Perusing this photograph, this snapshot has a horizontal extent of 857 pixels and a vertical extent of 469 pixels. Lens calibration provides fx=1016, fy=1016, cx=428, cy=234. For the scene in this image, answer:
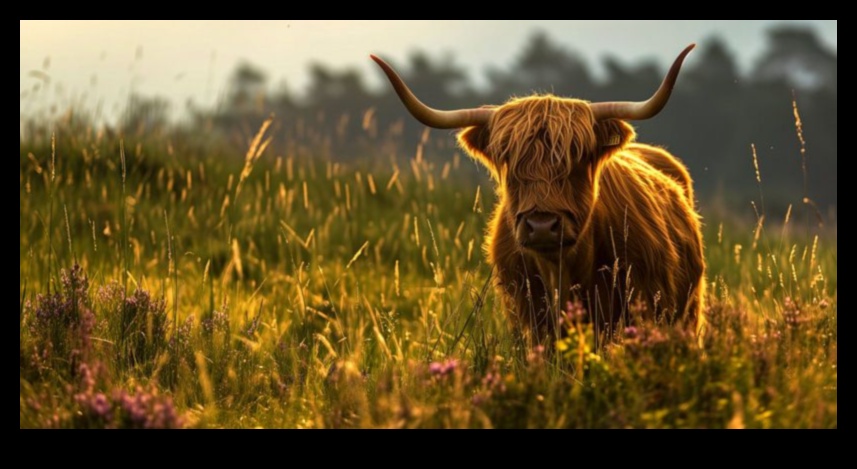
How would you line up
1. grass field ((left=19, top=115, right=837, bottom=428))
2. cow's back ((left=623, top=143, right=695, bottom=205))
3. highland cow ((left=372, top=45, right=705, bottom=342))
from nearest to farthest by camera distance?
grass field ((left=19, top=115, right=837, bottom=428)) < highland cow ((left=372, top=45, right=705, bottom=342)) < cow's back ((left=623, top=143, right=695, bottom=205))

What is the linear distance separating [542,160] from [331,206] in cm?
430

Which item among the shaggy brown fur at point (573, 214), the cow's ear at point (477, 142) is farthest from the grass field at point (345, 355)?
the cow's ear at point (477, 142)

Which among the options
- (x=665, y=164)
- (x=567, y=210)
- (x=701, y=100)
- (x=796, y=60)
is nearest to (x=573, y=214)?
(x=567, y=210)

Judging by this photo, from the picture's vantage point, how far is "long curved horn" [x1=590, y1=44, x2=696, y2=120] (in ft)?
14.4

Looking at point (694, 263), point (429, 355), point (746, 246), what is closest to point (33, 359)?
point (429, 355)

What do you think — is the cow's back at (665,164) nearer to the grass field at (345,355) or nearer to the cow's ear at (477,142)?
the grass field at (345,355)

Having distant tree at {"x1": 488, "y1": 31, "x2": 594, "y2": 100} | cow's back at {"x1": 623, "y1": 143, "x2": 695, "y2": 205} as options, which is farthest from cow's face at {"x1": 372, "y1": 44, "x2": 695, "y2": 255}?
distant tree at {"x1": 488, "y1": 31, "x2": 594, "y2": 100}

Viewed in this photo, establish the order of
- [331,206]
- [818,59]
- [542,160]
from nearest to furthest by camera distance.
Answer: [542,160]
[331,206]
[818,59]

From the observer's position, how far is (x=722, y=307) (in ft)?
13.6

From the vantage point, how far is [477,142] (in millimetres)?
5371

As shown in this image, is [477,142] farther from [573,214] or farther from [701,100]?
[701,100]

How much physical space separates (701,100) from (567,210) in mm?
39382

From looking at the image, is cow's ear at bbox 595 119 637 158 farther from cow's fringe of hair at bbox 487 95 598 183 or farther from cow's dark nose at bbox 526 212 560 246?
cow's dark nose at bbox 526 212 560 246
